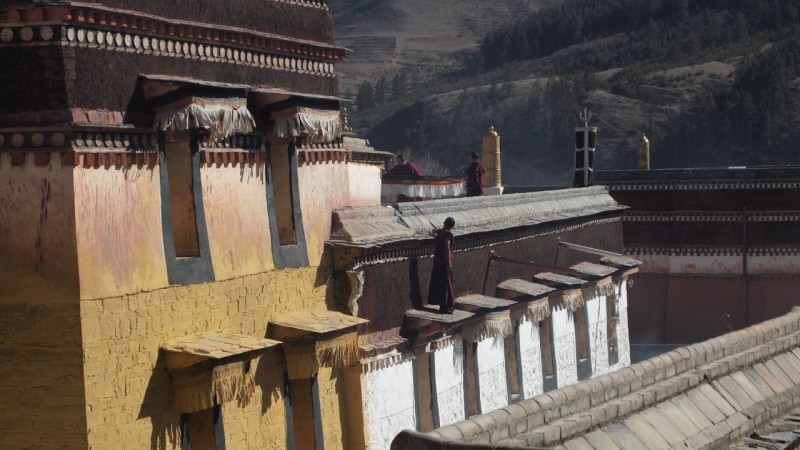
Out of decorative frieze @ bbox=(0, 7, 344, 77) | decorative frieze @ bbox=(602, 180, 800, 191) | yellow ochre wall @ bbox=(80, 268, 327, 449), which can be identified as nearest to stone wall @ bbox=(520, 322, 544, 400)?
decorative frieze @ bbox=(0, 7, 344, 77)

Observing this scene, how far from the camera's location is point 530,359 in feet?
57.4

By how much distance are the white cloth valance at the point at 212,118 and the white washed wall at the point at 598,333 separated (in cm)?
979

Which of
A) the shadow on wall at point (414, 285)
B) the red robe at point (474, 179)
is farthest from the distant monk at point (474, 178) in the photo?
the shadow on wall at point (414, 285)

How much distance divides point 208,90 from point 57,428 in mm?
2927

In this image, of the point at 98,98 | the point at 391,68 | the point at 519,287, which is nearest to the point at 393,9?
the point at 391,68

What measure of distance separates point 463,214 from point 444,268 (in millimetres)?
1675

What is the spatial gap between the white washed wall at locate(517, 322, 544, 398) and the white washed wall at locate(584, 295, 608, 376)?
226cm

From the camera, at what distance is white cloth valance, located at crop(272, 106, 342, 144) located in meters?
11.9

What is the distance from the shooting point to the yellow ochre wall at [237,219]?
11281 mm

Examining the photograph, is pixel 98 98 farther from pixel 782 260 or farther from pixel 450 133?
pixel 450 133

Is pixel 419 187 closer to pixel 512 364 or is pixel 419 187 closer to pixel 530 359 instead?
pixel 530 359

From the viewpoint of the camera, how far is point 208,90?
10719 millimetres

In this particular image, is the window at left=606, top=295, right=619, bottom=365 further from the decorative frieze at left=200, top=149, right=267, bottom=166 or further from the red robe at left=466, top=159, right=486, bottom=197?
the decorative frieze at left=200, top=149, right=267, bottom=166

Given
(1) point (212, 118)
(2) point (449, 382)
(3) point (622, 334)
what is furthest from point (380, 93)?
(1) point (212, 118)
